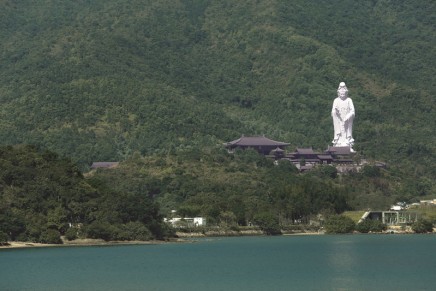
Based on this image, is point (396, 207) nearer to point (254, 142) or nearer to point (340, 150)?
point (340, 150)

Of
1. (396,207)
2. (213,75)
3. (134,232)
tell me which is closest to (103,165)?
(396,207)

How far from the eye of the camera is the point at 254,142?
13175 cm

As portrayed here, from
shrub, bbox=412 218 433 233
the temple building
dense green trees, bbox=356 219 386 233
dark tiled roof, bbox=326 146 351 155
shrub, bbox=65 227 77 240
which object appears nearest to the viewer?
shrub, bbox=65 227 77 240

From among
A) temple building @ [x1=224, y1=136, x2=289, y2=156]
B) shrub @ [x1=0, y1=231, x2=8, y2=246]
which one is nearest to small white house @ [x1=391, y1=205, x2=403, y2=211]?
temple building @ [x1=224, y1=136, x2=289, y2=156]

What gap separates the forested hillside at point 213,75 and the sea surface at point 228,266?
41.4 meters

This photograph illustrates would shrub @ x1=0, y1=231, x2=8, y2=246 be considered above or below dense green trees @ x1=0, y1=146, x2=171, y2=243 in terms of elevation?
below

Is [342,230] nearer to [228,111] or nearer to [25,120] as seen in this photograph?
[25,120]

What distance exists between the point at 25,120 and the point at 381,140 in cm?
3992

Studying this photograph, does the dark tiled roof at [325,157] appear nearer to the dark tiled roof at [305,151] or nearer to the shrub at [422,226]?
the dark tiled roof at [305,151]

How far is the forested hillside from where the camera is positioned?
131 meters

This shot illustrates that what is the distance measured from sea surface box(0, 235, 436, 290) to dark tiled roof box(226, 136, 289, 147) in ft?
142

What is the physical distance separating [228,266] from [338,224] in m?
35.4

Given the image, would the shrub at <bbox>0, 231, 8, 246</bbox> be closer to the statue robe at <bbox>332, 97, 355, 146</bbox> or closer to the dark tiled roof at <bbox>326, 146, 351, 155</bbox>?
the dark tiled roof at <bbox>326, 146, 351, 155</bbox>

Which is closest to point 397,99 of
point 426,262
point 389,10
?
point 389,10
